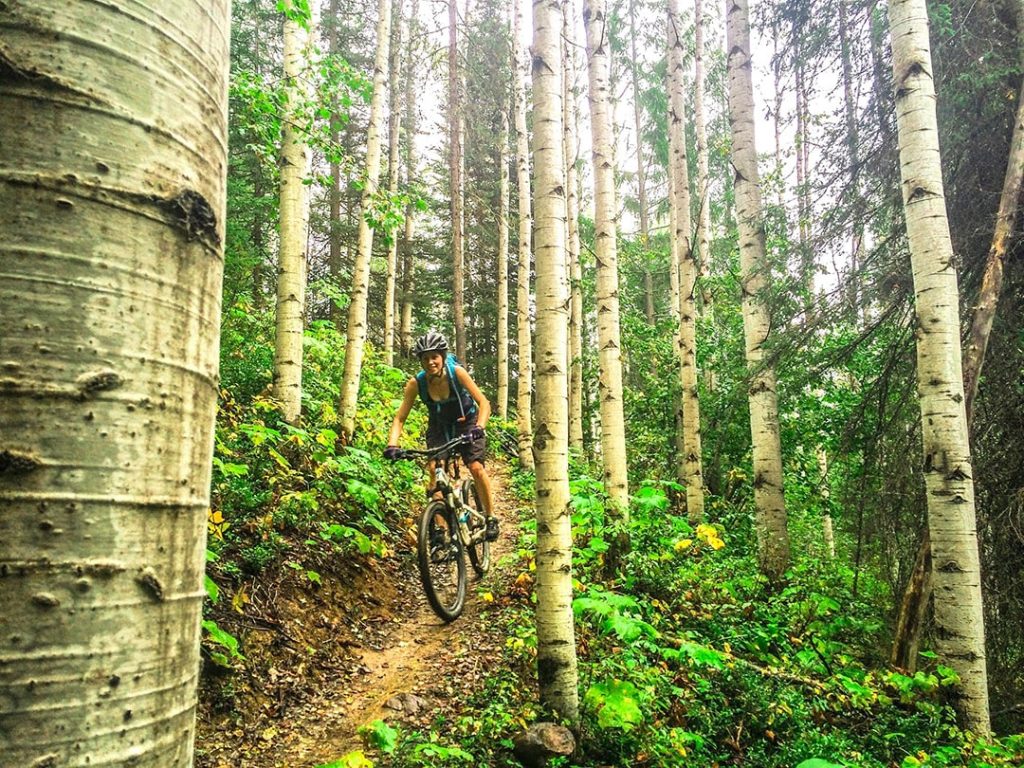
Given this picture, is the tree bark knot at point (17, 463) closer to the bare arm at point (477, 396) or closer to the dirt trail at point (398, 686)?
the dirt trail at point (398, 686)

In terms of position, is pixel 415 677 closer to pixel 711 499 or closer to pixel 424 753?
pixel 424 753

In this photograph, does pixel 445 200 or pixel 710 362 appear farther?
pixel 445 200

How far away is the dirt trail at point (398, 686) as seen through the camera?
12.7ft

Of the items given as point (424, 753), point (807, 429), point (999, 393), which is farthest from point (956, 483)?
point (807, 429)

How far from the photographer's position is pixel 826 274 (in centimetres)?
686

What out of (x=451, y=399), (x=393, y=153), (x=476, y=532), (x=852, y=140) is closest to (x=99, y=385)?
(x=451, y=399)

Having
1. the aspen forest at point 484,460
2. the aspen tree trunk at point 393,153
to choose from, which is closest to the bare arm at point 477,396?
the aspen forest at point 484,460

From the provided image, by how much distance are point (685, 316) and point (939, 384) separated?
5393 mm

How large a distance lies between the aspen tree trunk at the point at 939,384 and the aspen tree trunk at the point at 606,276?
11.4ft

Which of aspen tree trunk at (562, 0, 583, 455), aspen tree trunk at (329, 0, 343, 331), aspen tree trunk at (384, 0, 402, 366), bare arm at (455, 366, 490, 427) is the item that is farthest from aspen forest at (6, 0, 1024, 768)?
aspen tree trunk at (329, 0, 343, 331)

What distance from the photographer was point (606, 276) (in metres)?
7.84

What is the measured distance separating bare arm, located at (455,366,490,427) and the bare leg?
50cm

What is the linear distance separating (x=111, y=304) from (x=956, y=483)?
17.2ft

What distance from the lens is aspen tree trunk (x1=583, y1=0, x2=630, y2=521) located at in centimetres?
743
